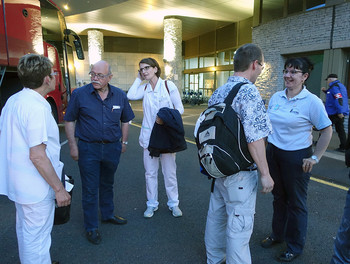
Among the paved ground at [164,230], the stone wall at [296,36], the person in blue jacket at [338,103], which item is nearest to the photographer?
the paved ground at [164,230]

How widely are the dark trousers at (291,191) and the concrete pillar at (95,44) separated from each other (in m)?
25.2

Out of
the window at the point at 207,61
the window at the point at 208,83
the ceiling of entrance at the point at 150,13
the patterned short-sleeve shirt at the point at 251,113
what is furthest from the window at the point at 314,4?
the window at the point at 207,61

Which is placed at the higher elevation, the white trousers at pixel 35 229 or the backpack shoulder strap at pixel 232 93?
the backpack shoulder strap at pixel 232 93

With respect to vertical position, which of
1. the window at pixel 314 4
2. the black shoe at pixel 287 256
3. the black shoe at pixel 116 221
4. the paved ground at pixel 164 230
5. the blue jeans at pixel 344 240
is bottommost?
the paved ground at pixel 164 230

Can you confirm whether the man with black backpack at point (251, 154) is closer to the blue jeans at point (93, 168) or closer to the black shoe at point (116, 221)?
the blue jeans at point (93, 168)

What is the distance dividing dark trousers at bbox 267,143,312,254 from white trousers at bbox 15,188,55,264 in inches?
79.1

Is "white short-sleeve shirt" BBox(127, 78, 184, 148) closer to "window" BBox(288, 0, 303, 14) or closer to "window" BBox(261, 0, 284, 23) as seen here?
"window" BBox(288, 0, 303, 14)

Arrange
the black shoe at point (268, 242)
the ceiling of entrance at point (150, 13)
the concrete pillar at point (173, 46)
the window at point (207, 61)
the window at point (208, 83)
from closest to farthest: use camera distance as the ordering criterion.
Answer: the black shoe at point (268, 242)
the ceiling of entrance at point (150, 13)
the concrete pillar at point (173, 46)
the window at point (208, 83)
the window at point (207, 61)

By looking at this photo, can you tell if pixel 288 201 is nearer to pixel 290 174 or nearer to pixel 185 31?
pixel 290 174

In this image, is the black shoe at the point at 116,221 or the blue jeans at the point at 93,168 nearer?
the blue jeans at the point at 93,168

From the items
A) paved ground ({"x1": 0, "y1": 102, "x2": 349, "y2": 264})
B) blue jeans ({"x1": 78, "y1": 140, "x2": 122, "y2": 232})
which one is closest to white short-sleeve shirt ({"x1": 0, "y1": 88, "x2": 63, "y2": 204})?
blue jeans ({"x1": 78, "y1": 140, "x2": 122, "y2": 232})

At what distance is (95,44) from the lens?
988 inches

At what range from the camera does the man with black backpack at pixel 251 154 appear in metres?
1.94

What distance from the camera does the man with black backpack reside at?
194 cm
